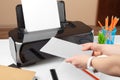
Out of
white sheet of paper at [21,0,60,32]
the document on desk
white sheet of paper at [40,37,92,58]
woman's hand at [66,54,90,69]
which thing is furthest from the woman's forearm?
white sheet of paper at [21,0,60,32]

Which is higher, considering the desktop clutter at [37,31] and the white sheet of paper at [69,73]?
the desktop clutter at [37,31]

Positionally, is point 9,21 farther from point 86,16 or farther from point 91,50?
point 91,50

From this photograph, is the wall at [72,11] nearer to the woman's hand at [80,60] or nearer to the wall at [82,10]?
the wall at [82,10]

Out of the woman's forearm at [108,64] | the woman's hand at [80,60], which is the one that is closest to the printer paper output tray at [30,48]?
the woman's hand at [80,60]

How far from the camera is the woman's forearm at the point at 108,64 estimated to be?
79 centimetres

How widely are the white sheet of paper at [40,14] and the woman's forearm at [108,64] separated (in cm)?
46

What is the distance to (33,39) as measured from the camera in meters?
1.20

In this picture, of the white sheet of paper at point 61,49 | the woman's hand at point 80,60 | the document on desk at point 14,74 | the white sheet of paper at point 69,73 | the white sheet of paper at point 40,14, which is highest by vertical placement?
the white sheet of paper at point 40,14

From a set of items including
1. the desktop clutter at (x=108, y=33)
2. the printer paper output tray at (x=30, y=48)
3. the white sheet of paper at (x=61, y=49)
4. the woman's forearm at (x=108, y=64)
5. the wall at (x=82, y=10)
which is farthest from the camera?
the wall at (x=82, y=10)

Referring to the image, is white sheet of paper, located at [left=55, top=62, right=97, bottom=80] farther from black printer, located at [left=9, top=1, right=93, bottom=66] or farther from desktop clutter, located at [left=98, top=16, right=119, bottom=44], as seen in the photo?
desktop clutter, located at [left=98, top=16, right=119, bottom=44]

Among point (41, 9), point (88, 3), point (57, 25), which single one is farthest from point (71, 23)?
point (88, 3)

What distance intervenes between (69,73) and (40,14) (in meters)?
0.37

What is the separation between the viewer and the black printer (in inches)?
45.7

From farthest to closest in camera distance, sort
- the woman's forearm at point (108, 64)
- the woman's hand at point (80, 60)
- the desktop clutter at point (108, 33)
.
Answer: the desktop clutter at point (108, 33) → the woman's hand at point (80, 60) → the woman's forearm at point (108, 64)
